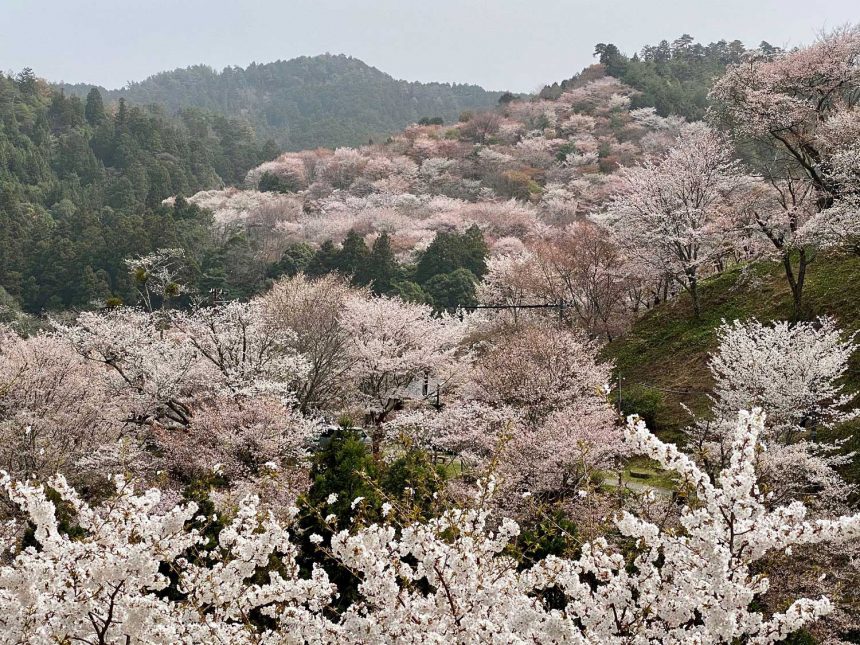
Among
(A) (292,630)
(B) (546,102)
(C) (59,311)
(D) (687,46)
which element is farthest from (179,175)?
(A) (292,630)

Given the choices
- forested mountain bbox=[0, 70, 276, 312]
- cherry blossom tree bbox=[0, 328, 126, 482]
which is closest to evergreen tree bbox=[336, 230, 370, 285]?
forested mountain bbox=[0, 70, 276, 312]

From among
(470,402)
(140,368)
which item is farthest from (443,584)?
(140,368)

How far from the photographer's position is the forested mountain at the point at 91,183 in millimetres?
46281

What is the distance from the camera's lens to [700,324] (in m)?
22.7

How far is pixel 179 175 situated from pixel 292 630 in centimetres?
7321

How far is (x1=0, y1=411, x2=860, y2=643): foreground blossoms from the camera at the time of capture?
150 inches

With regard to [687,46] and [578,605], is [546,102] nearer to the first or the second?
[687,46]

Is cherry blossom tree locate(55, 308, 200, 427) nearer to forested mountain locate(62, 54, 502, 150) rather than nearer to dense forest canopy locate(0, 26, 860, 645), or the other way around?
dense forest canopy locate(0, 26, 860, 645)

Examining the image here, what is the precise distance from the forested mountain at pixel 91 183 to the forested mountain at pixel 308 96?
28.9 metres

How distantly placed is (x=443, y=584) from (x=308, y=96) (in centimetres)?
14463

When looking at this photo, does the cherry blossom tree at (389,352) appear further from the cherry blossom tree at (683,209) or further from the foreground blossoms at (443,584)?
the foreground blossoms at (443,584)

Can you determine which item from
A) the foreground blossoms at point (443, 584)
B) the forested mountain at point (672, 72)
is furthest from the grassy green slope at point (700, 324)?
the forested mountain at point (672, 72)

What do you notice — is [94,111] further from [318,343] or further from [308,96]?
[318,343]

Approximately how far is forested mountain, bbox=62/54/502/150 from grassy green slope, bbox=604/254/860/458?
89.4 metres
